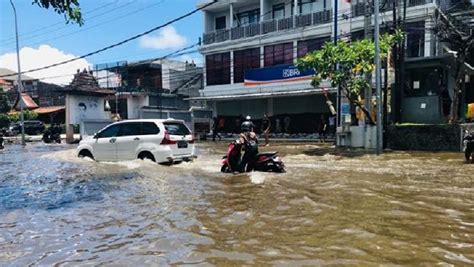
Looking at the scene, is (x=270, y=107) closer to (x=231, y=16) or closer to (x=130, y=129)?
(x=231, y=16)

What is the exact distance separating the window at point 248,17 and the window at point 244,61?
90.8 inches

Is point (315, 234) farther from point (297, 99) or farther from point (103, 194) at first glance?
point (297, 99)

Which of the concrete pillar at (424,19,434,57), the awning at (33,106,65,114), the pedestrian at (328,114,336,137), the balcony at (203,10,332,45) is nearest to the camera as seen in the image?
the concrete pillar at (424,19,434,57)

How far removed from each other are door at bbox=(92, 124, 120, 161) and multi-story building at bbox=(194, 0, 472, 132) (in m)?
13.8

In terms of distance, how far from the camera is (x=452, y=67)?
19.9m

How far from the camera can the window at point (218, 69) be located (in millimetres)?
34844

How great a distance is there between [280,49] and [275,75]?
2065mm

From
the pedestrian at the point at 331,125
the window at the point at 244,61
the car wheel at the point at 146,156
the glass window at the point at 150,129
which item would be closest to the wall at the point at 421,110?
the pedestrian at the point at 331,125

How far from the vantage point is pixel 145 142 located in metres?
13.5

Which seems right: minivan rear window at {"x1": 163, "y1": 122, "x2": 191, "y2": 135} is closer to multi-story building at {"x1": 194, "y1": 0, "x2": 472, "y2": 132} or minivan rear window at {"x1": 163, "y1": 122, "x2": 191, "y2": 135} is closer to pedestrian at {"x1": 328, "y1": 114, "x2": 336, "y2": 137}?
multi-story building at {"x1": 194, "y1": 0, "x2": 472, "y2": 132}

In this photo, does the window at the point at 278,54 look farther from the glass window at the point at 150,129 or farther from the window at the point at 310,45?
the glass window at the point at 150,129

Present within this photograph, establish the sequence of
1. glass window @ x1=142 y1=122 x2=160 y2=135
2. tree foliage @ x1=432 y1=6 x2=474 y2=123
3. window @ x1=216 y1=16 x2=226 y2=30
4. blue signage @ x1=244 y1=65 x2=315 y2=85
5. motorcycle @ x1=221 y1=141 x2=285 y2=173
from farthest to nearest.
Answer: window @ x1=216 y1=16 x2=226 y2=30
blue signage @ x1=244 y1=65 x2=315 y2=85
tree foliage @ x1=432 y1=6 x2=474 y2=123
glass window @ x1=142 y1=122 x2=160 y2=135
motorcycle @ x1=221 y1=141 x2=285 y2=173

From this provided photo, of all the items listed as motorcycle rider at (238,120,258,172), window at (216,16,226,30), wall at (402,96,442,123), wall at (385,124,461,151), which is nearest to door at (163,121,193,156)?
motorcycle rider at (238,120,258,172)

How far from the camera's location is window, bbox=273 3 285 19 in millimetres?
32719
